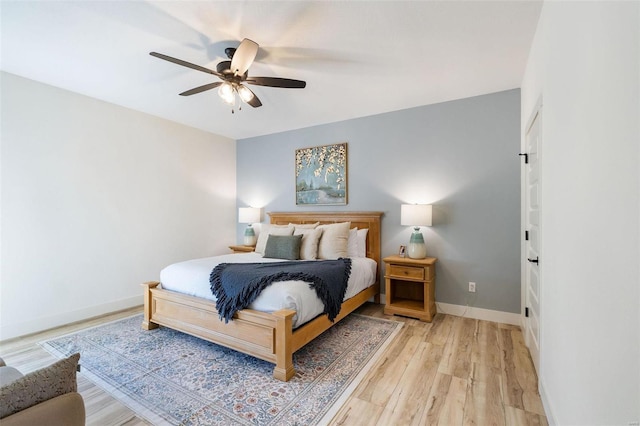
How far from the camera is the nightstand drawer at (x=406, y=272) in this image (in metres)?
3.25

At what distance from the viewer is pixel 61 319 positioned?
10.4ft

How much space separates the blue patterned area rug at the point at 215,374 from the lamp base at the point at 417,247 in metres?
0.86

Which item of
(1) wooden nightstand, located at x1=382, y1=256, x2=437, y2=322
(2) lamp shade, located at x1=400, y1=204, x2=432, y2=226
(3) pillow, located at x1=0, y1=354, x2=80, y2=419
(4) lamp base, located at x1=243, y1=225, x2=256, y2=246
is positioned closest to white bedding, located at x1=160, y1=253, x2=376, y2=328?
(1) wooden nightstand, located at x1=382, y1=256, x2=437, y2=322

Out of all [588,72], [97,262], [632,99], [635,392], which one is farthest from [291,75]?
[97,262]

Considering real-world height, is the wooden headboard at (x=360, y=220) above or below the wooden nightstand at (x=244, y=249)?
above

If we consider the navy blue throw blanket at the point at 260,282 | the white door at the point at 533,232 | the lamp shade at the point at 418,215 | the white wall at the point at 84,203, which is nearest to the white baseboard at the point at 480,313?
the white door at the point at 533,232

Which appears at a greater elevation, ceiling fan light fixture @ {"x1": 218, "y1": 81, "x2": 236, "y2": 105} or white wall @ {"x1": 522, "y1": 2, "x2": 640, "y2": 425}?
ceiling fan light fixture @ {"x1": 218, "y1": 81, "x2": 236, "y2": 105}

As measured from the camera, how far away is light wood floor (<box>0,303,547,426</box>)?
5.68 ft

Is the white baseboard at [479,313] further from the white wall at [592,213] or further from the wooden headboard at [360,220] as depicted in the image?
the white wall at [592,213]

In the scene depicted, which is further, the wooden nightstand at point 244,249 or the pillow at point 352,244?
the wooden nightstand at point 244,249

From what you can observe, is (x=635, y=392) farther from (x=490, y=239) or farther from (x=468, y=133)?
(x=468, y=133)

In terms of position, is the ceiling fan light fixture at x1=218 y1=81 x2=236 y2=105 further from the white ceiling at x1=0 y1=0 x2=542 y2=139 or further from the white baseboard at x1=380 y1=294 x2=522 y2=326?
the white baseboard at x1=380 y1=294 x2=522 y2=326

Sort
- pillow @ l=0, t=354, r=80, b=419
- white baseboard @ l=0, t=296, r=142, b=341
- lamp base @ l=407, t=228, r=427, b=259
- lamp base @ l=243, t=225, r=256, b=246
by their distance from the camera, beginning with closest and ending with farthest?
pillow @ l=0, t=354, r=80, b=419
white baseboard @ l=0, t=296, r=142, b=341
lamp base @ l=407, t=228, r=427, b=259
lamp base @ l=243, t=225, r=256, b=246

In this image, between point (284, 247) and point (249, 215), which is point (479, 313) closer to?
point (284, 247)
